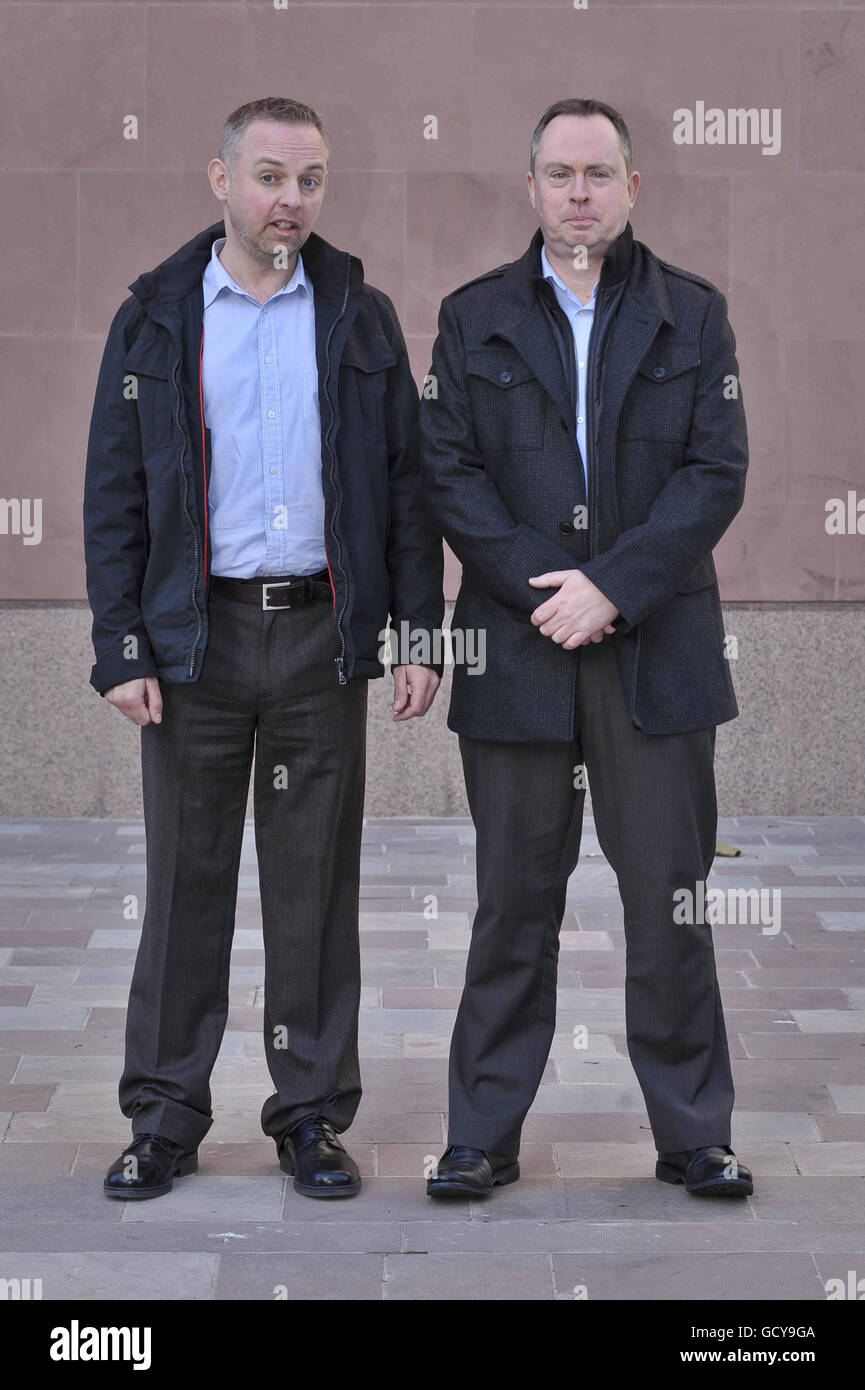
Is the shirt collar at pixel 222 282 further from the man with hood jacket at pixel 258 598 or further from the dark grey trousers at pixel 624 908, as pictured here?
the dark grey trousers at pixel 624 908

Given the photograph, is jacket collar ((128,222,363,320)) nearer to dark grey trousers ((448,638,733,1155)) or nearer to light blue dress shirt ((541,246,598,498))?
light blue dress shirt ((541,246,598,498))

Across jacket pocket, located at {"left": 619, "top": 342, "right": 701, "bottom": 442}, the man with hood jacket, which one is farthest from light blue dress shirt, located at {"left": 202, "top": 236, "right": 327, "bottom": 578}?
jacket pocket, located at {"left": 619, "top": 342, "right": 701, "bottom": 442}

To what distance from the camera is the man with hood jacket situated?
12.3 ft

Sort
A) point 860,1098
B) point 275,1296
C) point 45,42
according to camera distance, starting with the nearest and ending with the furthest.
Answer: point 275,1296 < point 860,1098 < point 45,42

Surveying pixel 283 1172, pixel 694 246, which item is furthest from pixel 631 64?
pixel 283 1172

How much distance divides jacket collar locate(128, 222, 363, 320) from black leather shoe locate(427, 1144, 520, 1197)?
1799mm

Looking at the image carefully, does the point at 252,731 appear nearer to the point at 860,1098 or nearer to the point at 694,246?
the point at 860,1098

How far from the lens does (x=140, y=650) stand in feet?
12.4

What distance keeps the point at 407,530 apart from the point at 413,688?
1.11ft

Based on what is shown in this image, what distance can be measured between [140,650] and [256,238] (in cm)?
88

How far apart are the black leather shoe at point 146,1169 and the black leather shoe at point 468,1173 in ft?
1.79

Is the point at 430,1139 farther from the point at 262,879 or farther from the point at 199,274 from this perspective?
the point at 199,274

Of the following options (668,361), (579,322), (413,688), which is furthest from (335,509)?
(668,361)

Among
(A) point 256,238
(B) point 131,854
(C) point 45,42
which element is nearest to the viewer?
(A) point 256,238
